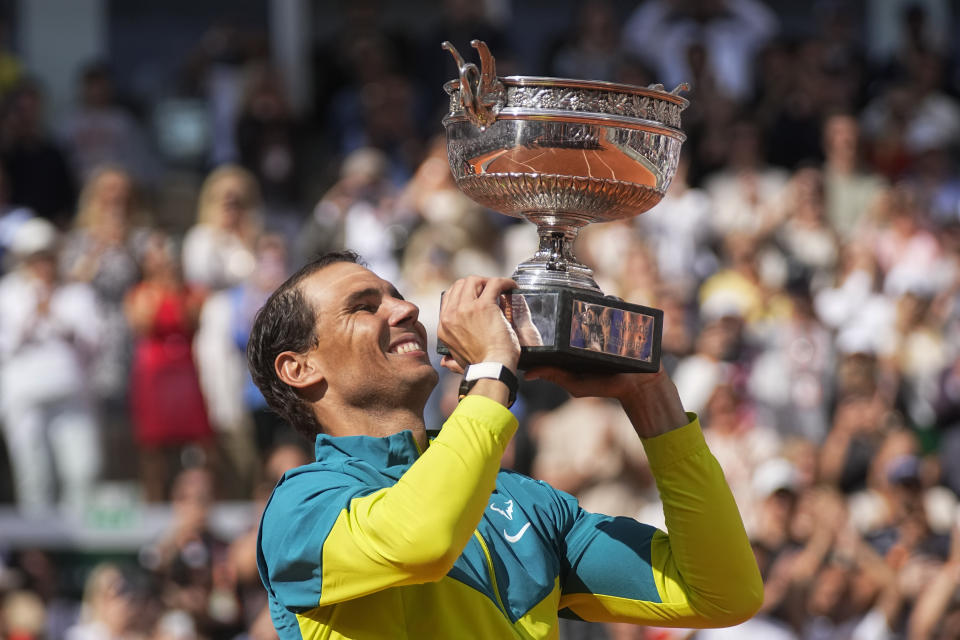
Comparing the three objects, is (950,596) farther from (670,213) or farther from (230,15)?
(230,15)

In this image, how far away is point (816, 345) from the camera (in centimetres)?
857

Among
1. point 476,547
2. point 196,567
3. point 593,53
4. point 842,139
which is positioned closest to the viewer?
point 476,547

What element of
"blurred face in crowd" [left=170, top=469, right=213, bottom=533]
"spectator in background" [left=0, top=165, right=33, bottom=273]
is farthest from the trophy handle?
"spectator in background" [left=0, top=165, right=33, bottom=273]

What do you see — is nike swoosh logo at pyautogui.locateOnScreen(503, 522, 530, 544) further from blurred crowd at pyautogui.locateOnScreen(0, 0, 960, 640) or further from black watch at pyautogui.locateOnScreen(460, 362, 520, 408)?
blurred crowd at pyautogui.locateOnScreen(0, 0, 960, 640)

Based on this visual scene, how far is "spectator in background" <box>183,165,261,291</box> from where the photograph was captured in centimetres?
902

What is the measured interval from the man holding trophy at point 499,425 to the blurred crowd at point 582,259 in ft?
10.8

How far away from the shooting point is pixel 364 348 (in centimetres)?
320

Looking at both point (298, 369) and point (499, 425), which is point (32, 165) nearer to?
point (298, 369)

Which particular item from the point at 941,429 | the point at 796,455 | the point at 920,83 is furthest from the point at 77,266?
the point at 920,83

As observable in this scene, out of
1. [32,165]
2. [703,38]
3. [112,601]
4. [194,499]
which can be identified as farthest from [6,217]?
[703,38]

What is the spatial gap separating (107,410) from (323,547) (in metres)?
A: 6.82

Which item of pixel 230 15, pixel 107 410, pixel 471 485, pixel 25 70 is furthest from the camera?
pixel 230 15

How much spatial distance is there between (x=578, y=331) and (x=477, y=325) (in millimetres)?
217

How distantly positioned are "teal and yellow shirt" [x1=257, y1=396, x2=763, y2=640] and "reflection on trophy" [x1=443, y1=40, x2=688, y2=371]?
0.25 m
